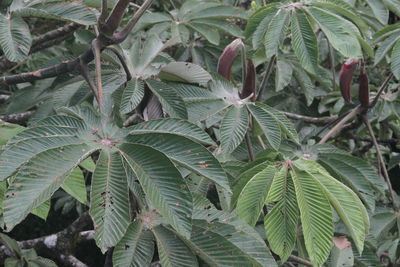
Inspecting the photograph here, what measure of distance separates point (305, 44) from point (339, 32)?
8cm

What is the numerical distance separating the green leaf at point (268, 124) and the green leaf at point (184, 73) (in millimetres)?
106

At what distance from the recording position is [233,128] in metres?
1.07

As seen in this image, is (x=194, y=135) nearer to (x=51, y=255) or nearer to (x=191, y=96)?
(x=191, y=96)

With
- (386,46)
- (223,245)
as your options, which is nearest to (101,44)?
(223,245)

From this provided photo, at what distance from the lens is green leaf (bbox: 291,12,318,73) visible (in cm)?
119

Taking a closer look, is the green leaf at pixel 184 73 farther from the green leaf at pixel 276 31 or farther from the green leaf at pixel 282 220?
the green leaf at pixel 282 220

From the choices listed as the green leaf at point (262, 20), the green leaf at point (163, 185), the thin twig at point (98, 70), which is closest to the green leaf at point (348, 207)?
the green leaf at point (163, 185)

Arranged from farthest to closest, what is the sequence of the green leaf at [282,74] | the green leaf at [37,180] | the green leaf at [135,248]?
the green leaf at [282,74], the green leaf at [135,248], the green leaf at [37,180]

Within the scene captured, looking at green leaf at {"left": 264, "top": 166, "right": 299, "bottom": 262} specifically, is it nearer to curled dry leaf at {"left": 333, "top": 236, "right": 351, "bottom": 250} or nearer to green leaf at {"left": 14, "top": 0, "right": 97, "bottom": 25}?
curled dry leaf at {"left": 333, "top": 236, "right": 351, "bottom": 250}

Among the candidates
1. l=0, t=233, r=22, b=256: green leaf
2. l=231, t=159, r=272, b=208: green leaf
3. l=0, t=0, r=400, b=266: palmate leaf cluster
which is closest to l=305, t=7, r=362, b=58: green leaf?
l=0, t=0, r=400, b=266: palmate leaf cluster

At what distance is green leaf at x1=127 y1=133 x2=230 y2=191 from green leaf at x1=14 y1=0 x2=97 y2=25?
336 millimetres

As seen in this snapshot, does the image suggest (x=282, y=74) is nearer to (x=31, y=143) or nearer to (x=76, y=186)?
(x=76, y=186)

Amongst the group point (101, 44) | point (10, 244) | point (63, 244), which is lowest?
point (63, 244)

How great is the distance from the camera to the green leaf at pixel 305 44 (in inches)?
46.8
